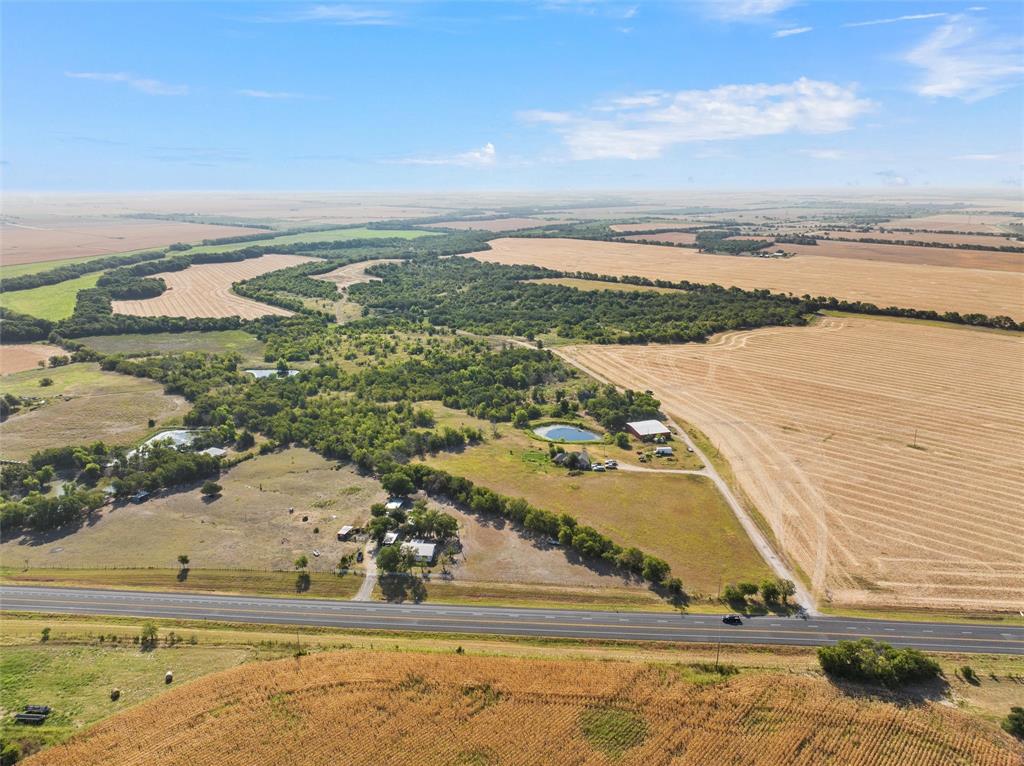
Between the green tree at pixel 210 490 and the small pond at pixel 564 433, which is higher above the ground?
the small pond at pixel 564 433

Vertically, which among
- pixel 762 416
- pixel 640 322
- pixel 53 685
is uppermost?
pixel 640 322

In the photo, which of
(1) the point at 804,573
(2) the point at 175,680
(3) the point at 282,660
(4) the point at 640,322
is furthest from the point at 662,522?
(4) the point at 640,322

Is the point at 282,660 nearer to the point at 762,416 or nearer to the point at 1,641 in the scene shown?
the point at 1,641

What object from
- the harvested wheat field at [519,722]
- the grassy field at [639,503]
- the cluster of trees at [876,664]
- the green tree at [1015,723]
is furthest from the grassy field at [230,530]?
the green tree at [1015,723]

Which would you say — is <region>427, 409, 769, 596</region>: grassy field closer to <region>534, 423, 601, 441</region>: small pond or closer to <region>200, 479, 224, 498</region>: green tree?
<region>534, 423, 601, 441</region>: small pond

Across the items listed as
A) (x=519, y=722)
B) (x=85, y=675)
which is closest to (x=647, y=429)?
(x=519, y=722)

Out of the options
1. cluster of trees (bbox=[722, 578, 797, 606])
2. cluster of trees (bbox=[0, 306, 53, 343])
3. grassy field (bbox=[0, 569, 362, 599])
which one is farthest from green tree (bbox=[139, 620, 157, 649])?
cluster of trees (bbox=[0, 306, 53, 343])

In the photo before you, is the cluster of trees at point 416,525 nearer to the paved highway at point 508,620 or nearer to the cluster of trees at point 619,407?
the paved highway at point 508,620
